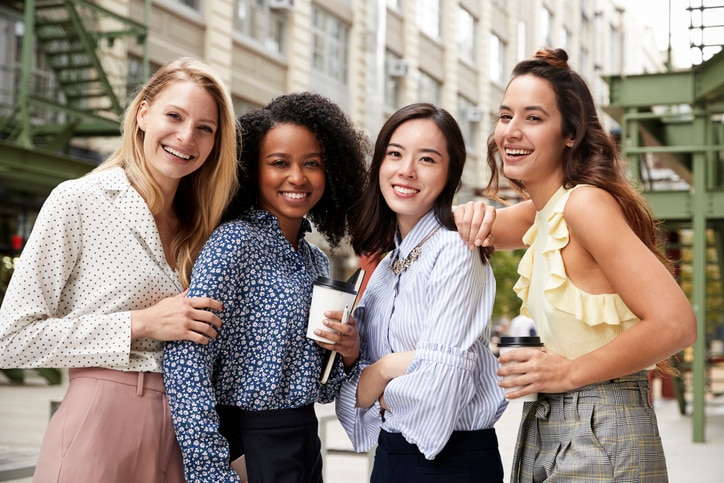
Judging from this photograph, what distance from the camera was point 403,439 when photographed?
2799mm

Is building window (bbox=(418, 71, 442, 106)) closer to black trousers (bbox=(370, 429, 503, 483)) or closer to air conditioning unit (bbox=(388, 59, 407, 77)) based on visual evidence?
air conditioning unit (bbox=(388, 59, 407, 77))

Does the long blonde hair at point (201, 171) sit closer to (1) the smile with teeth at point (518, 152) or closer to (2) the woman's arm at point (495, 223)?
(2) the woman's arm at point (495, 223)

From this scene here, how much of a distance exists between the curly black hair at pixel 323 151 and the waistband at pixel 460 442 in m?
0.93

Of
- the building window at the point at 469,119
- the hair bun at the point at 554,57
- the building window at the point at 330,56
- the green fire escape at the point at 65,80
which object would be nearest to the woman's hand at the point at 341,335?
the hair bun at the point at 554,57

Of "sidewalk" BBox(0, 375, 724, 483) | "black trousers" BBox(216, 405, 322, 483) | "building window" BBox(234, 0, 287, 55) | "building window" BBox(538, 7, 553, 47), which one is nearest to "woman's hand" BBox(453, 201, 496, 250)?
"black trousers" BBox(216, 405, 322, 483)

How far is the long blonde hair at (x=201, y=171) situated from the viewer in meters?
3.00

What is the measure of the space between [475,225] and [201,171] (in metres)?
0.98

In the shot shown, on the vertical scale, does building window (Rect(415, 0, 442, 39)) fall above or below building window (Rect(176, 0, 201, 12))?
above

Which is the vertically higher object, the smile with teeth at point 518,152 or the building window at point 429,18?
the building window at point 429,18

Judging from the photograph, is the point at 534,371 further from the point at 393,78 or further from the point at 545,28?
the point at 545,28

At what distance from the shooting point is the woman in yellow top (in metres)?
2.53

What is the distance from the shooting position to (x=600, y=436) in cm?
258

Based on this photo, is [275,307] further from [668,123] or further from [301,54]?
[301,54]

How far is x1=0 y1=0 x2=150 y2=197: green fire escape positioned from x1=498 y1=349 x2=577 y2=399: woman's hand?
1117 cm
